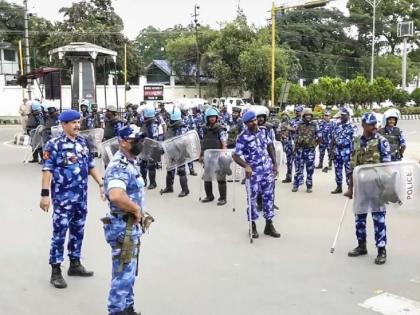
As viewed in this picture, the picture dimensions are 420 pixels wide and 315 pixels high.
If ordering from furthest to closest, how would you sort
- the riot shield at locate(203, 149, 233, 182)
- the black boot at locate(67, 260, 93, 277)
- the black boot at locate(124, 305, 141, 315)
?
the riot shield at locate(203, 149, 233, 182) < the black boot at locate(67, 260, 93, 277) < the black boot at locate(124, 305, 141, 315)

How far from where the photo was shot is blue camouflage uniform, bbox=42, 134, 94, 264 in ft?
17.5

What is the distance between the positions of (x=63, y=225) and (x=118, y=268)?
141 cm

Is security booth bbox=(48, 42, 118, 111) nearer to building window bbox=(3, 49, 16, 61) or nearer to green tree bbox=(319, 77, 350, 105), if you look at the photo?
green tree bbox=(319, 77, 350, 105)

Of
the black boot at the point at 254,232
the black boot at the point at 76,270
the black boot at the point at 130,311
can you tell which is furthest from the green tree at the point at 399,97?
the black boot at the point at 130,311

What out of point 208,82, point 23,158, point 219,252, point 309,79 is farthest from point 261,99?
point 219,252

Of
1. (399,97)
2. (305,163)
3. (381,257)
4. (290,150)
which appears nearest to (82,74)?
(290,150)

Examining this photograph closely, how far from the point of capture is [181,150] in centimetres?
996

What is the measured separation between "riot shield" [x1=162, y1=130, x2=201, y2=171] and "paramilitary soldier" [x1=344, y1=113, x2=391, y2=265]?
164 inches

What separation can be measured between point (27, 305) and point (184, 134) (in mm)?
5434

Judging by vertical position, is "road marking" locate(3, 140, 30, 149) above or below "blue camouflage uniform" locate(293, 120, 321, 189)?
below

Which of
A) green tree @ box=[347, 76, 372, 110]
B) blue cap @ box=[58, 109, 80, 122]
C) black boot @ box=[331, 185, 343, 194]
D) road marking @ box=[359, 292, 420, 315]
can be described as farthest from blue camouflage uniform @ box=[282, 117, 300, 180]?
green tree @ box=[347, 76, 372, 110]

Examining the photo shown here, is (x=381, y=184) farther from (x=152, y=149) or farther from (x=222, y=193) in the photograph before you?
(x=152, y=149)

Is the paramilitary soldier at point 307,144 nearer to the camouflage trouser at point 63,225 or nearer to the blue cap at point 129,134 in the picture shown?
the camouflage trouser at point 63,225

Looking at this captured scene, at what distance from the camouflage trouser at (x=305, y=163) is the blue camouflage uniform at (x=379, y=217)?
4.24 metres
